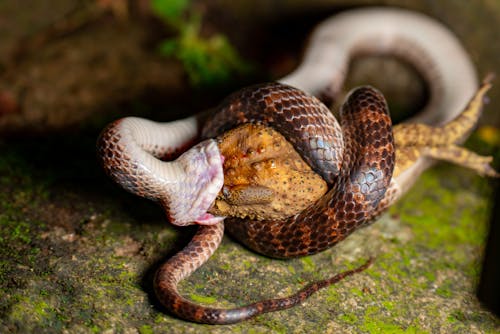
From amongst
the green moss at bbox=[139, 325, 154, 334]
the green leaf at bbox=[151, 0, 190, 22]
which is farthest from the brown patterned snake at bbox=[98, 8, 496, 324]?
the green leaf at bbox=[151, 0, 190, 22]

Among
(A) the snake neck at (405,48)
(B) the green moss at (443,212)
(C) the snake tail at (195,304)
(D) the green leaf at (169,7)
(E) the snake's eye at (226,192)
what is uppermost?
(D) the green leaf at (169,7)

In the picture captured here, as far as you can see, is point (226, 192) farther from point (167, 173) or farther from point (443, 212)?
point (443, 212)

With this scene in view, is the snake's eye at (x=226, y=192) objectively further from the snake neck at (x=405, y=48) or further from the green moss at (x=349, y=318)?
the snake neck at (x=405, y=48)

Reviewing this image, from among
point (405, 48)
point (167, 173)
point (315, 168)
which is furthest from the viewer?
point (405, 48)

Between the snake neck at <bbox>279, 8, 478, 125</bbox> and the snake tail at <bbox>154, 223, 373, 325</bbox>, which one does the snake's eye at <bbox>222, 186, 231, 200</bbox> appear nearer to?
the snake tail at <bbox>154, 223, 373, 325</bbox>

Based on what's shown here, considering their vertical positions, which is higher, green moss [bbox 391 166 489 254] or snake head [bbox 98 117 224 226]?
snake head [bbox 98 117 224 226]

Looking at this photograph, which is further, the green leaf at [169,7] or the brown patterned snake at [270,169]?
the green leaf at [169,7]

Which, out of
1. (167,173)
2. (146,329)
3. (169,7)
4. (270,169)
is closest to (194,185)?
(167,173)

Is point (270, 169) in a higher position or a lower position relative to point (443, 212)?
higher

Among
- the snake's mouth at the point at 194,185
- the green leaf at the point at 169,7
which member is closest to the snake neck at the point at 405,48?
the green leaf at the point at 169,7

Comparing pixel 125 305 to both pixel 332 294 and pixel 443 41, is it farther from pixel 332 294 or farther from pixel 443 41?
pixel 443 41

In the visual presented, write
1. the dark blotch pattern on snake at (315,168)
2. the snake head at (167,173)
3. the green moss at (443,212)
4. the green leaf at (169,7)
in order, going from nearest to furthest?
the snake head at (167,173) → the dark blotch pattern on snake at (315,168) → the green moss at (443,212) → the green leaf at (169,7)
